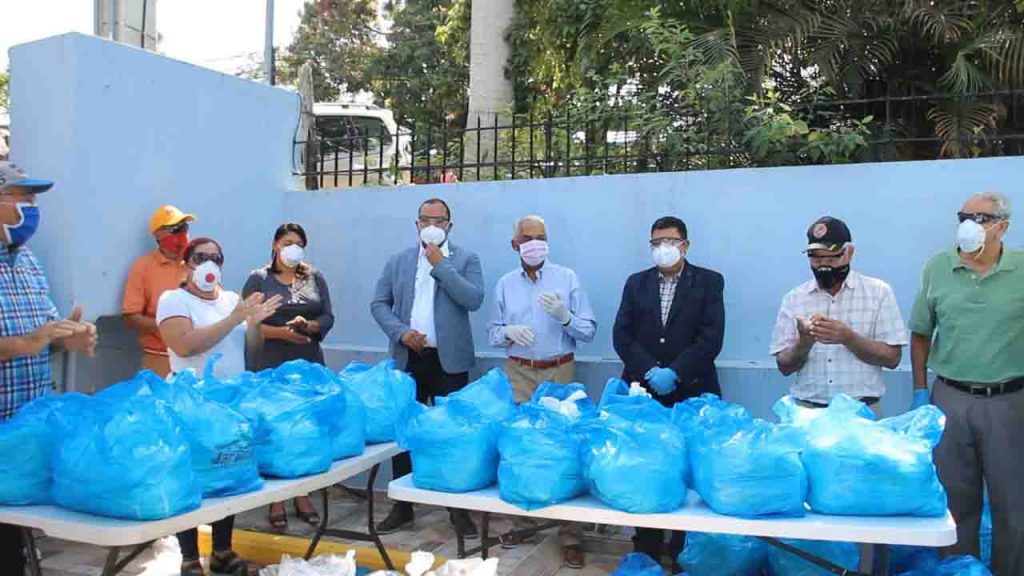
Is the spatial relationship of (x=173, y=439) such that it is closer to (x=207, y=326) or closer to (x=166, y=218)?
(x=207, y=326)

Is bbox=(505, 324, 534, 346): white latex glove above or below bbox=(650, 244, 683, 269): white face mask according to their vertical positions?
below

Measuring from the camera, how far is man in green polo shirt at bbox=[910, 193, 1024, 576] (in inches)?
135

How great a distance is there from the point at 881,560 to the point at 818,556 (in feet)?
0.97

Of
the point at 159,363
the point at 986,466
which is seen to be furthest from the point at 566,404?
the point at 159,363

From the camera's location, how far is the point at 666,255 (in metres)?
4.17

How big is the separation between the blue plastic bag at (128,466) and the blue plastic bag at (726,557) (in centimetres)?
190

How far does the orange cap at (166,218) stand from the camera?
4746mm

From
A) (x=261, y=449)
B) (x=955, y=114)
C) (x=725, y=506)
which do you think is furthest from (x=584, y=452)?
(x=955, y=114)

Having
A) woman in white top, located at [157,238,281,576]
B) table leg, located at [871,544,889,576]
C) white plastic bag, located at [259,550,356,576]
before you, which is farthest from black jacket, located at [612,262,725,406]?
white plastic bag, located at [259,550,356,576]

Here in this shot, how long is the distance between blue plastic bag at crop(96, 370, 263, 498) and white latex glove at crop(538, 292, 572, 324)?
6.23 feet

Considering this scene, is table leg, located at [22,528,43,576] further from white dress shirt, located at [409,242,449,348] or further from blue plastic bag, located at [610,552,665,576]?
white dress shirt, located at [409,242,449,348]

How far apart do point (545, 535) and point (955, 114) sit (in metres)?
4.08

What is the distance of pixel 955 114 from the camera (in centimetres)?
592

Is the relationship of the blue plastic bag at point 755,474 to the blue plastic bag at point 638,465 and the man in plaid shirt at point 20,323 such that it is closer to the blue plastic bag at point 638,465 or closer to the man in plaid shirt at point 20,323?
the blue plastic bag at point 638,465
